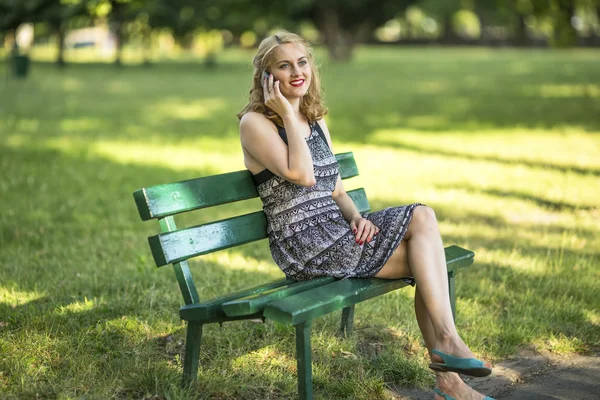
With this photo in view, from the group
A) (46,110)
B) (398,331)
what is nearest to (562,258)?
(398,331)

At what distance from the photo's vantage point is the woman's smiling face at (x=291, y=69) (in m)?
3.85

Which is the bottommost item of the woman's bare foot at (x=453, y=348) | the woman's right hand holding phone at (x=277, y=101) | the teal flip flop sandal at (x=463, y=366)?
the teal flip flop sandal at (x=463, y=366)

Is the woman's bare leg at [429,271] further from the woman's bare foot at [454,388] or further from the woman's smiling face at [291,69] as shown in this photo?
the woman's smiling face at [291,69]

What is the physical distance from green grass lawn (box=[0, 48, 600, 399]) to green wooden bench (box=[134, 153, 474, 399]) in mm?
419

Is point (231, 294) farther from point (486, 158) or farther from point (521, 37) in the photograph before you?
point (521, 37)

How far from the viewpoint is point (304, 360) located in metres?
3.21

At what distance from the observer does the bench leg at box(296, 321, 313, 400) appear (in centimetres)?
319

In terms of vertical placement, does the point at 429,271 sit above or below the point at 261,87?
below

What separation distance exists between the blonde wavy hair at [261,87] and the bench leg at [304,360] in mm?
1133

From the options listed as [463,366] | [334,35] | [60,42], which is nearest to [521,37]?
[334,35]

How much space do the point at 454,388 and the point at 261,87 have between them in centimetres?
170

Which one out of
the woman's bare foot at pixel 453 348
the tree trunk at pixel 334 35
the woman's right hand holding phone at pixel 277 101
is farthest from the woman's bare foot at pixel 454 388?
the tree trunk at pixel 334 35

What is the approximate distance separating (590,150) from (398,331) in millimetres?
7355

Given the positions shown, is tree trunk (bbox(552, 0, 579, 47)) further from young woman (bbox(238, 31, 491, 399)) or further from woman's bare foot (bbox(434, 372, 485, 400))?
woman's bare foot (bbox(434, 372, 485, 400))
